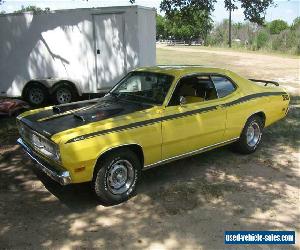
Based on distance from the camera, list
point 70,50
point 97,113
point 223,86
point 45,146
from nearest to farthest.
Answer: point 45,146, point 97,113, point 223,86, point 70,50

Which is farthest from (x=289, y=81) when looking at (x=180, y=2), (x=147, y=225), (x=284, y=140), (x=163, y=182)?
(x=147, y=225)

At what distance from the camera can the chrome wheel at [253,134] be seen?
7.20m

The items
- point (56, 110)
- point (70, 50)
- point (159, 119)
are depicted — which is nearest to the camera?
point (159, 119)

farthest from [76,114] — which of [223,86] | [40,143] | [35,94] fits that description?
[35,94]

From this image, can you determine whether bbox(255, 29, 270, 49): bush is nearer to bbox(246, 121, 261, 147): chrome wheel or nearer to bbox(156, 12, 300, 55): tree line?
bbox(156, 12, 300, 55): tree line

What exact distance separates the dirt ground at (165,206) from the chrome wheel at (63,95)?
4.38 meters

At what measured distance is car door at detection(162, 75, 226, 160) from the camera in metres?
5.64

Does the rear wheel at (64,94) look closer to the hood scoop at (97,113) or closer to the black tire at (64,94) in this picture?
the black tire at (64,94)

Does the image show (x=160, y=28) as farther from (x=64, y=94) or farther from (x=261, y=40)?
(x=64, y=94)

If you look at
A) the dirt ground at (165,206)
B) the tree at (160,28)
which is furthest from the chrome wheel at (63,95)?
the tree at (160,28)

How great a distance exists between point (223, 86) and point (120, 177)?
2.49 metres

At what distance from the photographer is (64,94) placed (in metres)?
11.5

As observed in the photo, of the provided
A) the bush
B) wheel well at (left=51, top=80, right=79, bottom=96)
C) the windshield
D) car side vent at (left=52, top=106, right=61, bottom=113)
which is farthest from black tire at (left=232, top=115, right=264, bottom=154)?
the bush

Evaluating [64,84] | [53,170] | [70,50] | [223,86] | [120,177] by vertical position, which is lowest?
[120,177]
